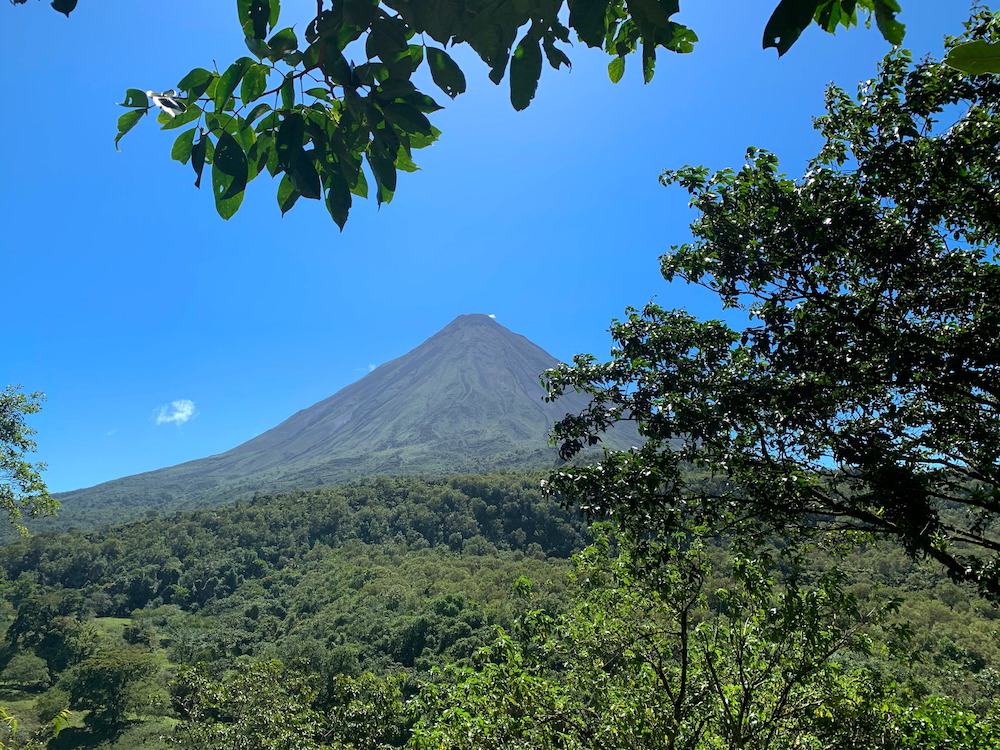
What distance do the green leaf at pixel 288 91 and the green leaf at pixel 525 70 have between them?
1.54ft

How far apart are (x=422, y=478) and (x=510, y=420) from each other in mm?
63057

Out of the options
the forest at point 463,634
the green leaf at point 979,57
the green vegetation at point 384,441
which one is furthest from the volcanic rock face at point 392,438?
the green leaf at point 979,57

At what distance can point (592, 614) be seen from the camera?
5625mm

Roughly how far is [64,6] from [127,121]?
0.33 m

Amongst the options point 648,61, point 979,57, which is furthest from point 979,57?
point 648,61

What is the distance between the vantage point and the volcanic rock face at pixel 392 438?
134 m

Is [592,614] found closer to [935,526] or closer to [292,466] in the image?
[935,526]

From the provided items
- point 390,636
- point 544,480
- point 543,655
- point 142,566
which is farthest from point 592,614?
point 142,566

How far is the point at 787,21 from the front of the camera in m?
0.83

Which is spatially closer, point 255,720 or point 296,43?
point 296,43

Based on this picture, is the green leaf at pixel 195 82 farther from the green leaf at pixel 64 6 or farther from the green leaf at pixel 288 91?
the green leaf at pixel 64 6

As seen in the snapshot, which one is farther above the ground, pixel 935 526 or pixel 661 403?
pixel 661 403

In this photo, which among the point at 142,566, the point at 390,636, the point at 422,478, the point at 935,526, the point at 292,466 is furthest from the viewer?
the point at 292,466

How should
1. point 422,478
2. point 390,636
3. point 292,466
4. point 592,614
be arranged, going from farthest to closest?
1. point 292,466
2. point 422,478
3. point 390,636
4. point 592,614
